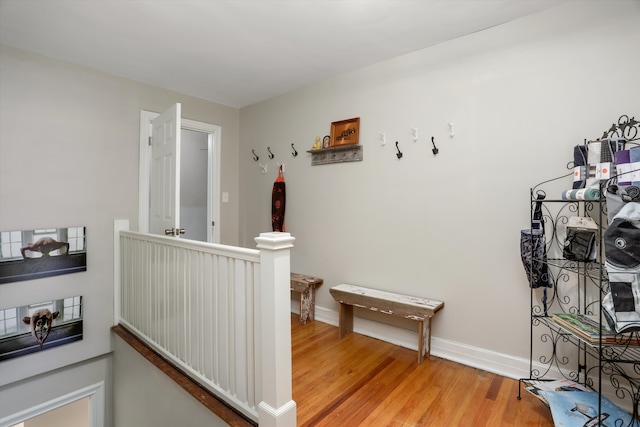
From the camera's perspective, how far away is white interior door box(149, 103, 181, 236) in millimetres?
2369

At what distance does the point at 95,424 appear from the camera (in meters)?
2.93

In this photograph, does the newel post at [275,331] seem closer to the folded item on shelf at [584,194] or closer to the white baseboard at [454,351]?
the white baseboard at [454,351]

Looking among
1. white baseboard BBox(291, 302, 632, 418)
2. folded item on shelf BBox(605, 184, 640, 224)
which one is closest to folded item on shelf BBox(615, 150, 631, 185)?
folded item on shelf BBox(605, 184, 640, 224)

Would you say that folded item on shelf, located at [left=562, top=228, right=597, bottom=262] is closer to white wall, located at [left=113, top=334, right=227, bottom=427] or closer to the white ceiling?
the white ceiling

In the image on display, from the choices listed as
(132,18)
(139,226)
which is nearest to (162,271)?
(139,226)

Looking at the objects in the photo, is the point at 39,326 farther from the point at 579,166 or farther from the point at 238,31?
the point at 579,166

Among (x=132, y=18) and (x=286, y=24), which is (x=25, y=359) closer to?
(x=132, y=18)

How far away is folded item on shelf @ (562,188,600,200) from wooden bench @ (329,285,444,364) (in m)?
1.10

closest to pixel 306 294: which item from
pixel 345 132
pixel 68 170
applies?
pixel 345 132

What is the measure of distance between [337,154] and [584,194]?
1909mm

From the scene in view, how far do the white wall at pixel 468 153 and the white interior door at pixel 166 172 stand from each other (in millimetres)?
1340

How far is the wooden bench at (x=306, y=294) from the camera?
303cm

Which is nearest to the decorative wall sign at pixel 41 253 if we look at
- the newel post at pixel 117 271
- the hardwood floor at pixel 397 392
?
the newel post at pixel 117 271

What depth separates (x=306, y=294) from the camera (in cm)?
305
